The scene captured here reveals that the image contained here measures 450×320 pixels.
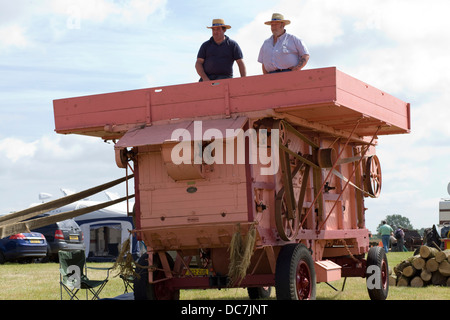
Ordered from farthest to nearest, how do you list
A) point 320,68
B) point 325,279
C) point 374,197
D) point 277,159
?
point 374,197
point 325,279
point 277,159
point 320,68

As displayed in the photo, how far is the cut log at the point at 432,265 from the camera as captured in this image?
14.1m

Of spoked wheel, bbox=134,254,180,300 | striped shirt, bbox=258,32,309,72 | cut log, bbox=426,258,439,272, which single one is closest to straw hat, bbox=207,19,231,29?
striped shirt, bbox=258,32,309,72

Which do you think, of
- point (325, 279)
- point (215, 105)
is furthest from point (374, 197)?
point (215, 105)

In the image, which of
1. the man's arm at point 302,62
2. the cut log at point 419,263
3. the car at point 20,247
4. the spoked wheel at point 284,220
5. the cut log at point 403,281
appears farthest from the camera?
the car at point 20,247

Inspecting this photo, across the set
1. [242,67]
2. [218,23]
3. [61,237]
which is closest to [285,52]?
[242,67]

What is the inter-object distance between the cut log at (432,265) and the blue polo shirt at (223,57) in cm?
611

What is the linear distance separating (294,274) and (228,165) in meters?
1.45

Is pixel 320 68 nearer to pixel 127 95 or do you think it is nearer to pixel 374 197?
pixel 127 95

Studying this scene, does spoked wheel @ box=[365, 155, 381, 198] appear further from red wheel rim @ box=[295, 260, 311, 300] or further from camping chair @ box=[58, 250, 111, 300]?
camping chair @ box=[58, 250, 111, 300]

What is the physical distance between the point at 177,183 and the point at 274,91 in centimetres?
157

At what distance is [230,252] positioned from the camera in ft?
28.5

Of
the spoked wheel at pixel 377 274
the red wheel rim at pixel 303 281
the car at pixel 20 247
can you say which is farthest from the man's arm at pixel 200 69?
the car at pixel 20 247

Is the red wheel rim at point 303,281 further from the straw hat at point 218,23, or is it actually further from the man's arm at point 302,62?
the straw hat at point 218,23

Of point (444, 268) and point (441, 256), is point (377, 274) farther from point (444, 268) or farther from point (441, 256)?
point (441, 256)
